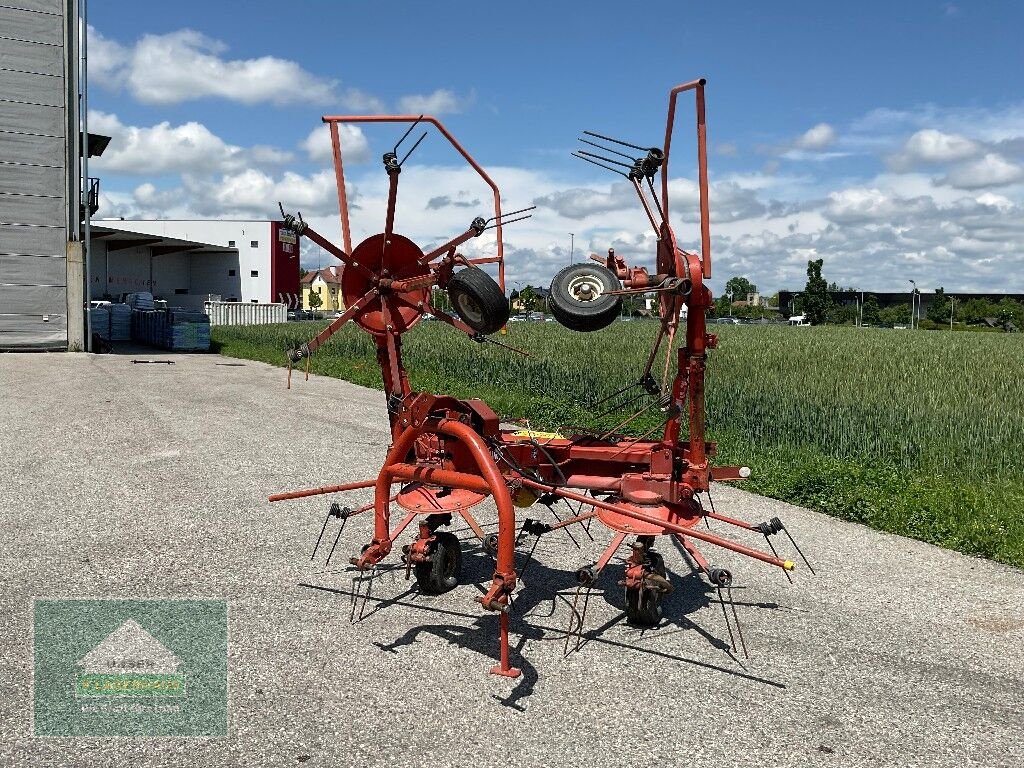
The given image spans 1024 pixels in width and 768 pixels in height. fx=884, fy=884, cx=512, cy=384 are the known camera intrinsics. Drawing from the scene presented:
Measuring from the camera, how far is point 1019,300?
401ft

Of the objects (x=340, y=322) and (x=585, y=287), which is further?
(x=340, y=322)

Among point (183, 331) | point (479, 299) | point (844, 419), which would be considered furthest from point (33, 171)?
point (479, 299)

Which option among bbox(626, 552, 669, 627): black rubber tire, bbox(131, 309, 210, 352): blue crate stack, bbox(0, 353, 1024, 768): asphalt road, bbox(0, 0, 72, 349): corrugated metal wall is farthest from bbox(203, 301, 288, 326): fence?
bbox(626, 552, 669, 627): black rubber tire

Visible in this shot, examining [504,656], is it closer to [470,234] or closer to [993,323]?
[470,234]

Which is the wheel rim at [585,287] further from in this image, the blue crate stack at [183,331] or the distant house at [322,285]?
the distant house at [322,285]

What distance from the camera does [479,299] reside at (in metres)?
5.85

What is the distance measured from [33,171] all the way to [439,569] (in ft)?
96.2

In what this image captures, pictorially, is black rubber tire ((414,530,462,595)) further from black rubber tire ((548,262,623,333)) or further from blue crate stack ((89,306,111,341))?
blue crate stack ((89,306,111,341))

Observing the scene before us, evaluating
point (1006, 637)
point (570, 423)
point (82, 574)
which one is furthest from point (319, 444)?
point (1006, 637)

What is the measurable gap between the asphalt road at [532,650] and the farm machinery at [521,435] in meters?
0.36

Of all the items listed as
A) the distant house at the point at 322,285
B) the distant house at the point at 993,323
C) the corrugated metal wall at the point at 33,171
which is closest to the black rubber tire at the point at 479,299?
the corrugated metal wall at the point at 33,171

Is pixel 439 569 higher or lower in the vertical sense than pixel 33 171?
lower

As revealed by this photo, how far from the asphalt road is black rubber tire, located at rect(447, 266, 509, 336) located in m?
2.18

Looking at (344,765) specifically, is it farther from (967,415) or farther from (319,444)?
(967,415)
